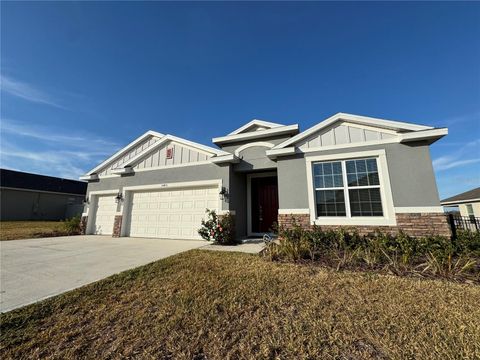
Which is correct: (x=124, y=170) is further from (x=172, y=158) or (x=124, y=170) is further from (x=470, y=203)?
(x=470, y=203)

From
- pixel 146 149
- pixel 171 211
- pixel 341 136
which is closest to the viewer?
pixel 341 136

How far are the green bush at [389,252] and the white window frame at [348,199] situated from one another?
0.41 m

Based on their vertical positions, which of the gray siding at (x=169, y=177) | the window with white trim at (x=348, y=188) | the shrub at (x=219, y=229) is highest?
the gray siding at (x=169, y=177)

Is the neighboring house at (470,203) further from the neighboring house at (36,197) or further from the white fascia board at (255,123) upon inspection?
the neighboring house at (36,197)

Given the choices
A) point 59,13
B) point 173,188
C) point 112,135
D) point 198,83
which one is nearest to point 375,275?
point 173,188

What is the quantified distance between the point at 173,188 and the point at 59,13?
26.3 feet

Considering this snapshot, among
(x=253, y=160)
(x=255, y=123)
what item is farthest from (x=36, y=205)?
(x=253, y=160)

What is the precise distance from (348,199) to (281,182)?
93.6 inches

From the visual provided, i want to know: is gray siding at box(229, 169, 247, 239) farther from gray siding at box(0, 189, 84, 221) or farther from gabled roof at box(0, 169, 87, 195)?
gabled roof at box(0, 169, 87, 195)

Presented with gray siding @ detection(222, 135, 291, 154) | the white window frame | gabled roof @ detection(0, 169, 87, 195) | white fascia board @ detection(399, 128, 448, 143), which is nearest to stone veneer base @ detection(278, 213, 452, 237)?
the white window frame

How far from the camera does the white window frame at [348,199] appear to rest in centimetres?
630

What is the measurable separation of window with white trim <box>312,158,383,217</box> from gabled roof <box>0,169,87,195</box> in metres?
29.6

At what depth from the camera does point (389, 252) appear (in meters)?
5.31

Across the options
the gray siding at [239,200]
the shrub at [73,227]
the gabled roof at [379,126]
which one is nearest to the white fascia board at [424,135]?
the gabled roof at [379,126]
